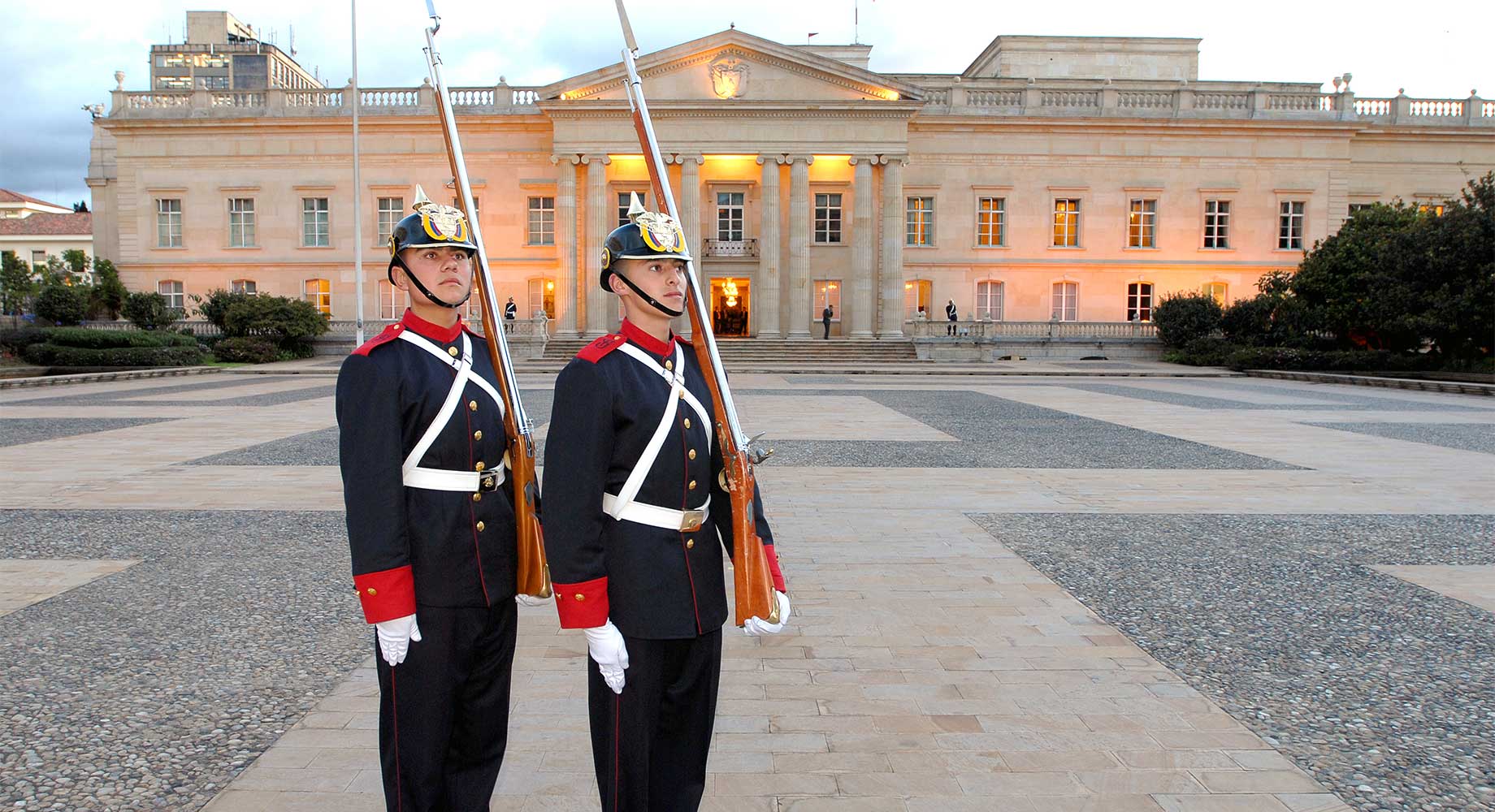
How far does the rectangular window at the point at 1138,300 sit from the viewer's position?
149 feet

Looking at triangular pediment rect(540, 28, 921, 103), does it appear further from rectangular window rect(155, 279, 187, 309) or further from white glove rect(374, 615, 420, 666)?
white glove rect(374, 615, 420, 666)

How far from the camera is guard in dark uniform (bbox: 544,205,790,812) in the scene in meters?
2.76

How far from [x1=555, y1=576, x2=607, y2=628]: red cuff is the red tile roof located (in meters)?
103

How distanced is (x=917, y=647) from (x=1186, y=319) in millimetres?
38332

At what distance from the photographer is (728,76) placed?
41375 mm

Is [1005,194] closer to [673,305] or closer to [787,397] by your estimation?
[787,397]

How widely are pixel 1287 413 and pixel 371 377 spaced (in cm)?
2002

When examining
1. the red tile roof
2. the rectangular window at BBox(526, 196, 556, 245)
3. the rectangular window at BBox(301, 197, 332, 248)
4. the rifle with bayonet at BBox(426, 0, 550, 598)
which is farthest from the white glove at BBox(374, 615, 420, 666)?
the red tile roof

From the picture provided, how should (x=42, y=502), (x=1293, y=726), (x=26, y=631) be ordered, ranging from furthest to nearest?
(x=42, y=502)
(x=26, y=631)
(x=1293, y=726)

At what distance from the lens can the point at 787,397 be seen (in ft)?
71.5

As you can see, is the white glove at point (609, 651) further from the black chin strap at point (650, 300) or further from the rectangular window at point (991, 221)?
the rectangular window at point (991, 221)

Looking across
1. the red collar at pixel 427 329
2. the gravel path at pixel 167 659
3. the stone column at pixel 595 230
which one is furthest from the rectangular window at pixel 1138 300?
the red collar at pixel 427 329

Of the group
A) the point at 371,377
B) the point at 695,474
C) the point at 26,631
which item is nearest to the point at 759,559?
the point at 695,474

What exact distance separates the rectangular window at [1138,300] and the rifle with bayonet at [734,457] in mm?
46162
